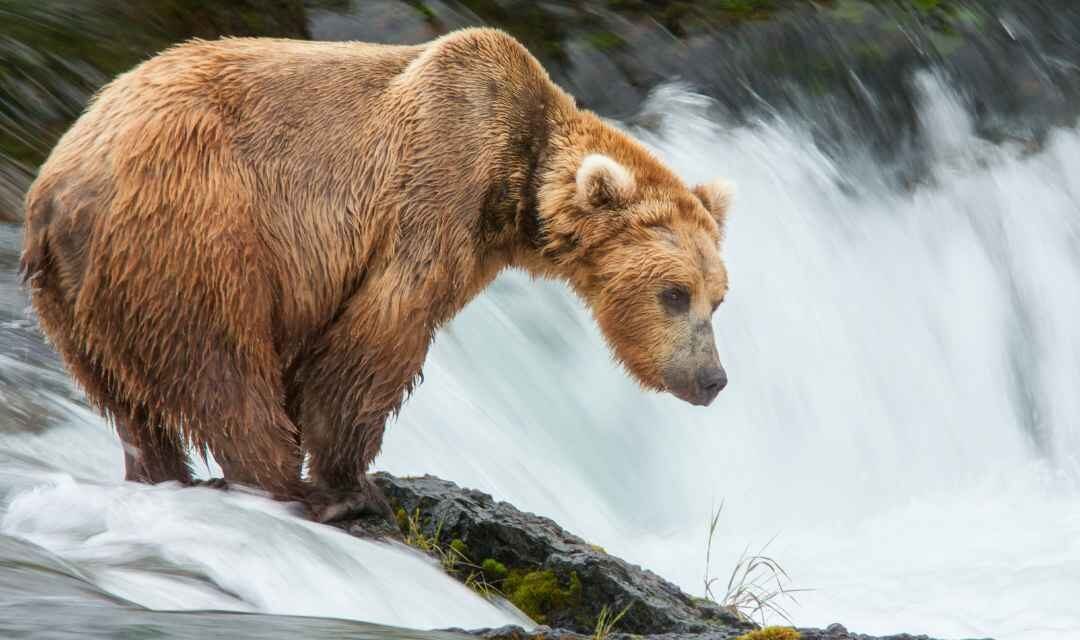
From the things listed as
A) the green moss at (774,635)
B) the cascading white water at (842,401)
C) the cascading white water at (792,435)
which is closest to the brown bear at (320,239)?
the cascading white water at (792,435)

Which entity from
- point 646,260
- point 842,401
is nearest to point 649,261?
point 646,260

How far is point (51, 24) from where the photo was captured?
11.4 meters

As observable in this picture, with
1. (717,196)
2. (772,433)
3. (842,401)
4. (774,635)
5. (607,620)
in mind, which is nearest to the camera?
(774,635)

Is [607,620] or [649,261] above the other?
[649,261]

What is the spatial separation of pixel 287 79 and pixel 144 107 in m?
0.64

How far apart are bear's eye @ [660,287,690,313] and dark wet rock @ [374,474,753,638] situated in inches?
41.1

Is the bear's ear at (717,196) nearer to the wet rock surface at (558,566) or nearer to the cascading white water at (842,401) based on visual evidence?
the wet rock surface at (558,566)

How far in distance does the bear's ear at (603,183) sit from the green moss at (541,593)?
1536 mm

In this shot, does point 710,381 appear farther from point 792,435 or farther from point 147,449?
point 792,435

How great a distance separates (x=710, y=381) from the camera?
7.01 metres

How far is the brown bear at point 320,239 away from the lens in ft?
20.1

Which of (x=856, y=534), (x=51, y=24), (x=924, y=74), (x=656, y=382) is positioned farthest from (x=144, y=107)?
(x=924, y=74)

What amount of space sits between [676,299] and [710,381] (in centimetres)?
37

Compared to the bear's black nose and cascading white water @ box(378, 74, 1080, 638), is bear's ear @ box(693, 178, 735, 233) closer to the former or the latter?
the bear's black nose
